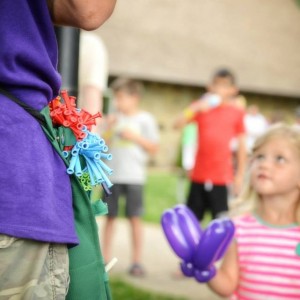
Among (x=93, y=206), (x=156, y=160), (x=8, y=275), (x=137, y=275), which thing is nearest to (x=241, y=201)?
(x=93, y=206)

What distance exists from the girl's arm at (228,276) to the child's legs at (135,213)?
2.50 meters

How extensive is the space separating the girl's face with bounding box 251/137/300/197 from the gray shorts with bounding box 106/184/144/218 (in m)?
2.50

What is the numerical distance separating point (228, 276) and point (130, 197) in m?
2.66

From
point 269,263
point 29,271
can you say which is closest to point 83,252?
point 29,271

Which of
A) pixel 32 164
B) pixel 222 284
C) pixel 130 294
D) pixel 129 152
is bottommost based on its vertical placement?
pixel 130 294

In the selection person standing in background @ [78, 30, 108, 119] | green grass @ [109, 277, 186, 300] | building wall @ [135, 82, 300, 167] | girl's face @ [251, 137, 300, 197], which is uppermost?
building wall @ [135, 82, 300, 167]

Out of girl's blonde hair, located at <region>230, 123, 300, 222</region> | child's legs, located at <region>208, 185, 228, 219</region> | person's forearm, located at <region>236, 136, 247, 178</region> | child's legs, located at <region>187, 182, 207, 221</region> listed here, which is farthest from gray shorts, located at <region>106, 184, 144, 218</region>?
girl's blonde hair, located at <region>230, 123, 300, 222</region>

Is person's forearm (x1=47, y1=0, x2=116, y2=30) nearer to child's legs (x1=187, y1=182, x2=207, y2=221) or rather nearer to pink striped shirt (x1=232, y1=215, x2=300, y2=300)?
pink striped shirt (x1=232, y1=215, x2=300, y2=300)

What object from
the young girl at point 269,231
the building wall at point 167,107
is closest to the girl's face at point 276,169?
the young girl at point 269,231

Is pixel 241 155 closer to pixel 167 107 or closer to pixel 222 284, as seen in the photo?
pixel 222 284

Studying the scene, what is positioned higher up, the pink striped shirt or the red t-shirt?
the red t-shirt

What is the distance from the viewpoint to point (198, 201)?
518 cm

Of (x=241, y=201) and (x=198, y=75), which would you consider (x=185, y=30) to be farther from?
(x=241, y=201)

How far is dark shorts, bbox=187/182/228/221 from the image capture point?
512cm
